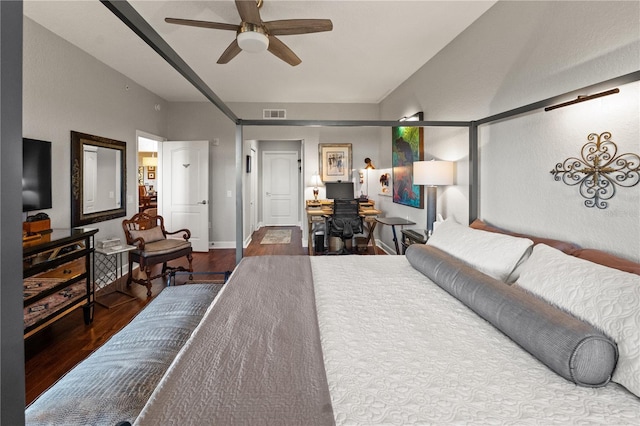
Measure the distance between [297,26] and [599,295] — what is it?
234 centimetres

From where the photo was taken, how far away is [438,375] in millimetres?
979

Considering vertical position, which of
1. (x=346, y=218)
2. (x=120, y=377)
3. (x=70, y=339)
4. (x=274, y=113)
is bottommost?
(x=70, y=339)

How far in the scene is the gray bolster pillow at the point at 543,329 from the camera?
0.95 metres

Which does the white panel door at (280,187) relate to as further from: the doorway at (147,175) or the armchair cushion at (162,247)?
the armchair cushion at (162,247)

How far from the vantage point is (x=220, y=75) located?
432 cm

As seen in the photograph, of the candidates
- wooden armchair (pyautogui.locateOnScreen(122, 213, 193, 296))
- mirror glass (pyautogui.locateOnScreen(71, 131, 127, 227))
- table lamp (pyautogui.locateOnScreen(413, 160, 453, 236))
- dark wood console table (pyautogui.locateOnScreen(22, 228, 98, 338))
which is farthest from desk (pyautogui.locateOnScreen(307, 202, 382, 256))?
Result: dark wood console table (pyautogui.locateOnScreen(22, 228, 98, 338))

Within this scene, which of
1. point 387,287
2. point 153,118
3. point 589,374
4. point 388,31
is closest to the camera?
point 589,374

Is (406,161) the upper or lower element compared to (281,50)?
lower

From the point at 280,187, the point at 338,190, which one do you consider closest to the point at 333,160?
the point at 338,190

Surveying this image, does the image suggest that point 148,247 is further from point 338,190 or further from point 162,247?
point 338,190

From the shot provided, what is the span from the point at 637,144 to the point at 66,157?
4372 millimetres

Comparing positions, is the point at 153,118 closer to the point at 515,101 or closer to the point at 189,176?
the point at 189,176

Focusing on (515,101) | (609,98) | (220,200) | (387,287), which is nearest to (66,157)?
(220,200)

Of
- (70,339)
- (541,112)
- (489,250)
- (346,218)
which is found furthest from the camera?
(346,218)
